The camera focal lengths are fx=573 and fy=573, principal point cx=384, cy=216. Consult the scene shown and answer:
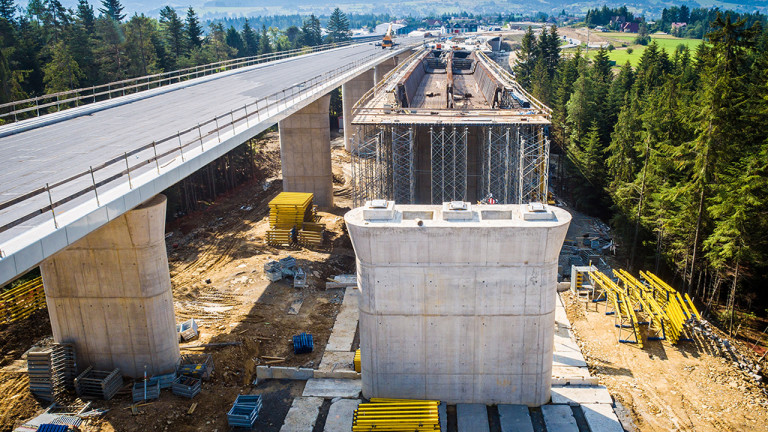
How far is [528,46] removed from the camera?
266ft

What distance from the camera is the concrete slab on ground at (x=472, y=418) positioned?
16891 millimetres

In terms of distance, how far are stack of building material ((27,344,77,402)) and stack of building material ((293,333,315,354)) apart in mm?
7773

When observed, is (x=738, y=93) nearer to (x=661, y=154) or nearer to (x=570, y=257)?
(x=661, y=154)

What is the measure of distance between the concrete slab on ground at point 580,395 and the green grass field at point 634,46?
7275 centimetres

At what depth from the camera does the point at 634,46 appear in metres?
152

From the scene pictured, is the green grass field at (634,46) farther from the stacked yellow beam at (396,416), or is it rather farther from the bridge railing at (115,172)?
the stacked yellow beam at (396,416)

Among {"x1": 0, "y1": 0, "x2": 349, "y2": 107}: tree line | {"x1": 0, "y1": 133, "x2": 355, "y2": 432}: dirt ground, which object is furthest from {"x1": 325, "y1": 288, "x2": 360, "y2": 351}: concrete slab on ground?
{"x1": 0, "y1": 0, "x2": 349, "y2": 107}: tree line

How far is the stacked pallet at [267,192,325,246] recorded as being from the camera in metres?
32.9

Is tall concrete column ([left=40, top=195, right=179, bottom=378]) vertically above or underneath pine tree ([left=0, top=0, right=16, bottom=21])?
underneath

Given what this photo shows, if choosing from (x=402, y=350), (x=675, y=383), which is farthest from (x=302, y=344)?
(x=675, y=383)

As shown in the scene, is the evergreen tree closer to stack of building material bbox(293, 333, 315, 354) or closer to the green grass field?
stack of building material bbox(293, 333, 315, 354)

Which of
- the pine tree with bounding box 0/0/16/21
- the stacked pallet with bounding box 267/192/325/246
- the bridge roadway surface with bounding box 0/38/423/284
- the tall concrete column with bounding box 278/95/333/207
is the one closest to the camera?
the bridge roadway surface with bounding box 0/38/423/284

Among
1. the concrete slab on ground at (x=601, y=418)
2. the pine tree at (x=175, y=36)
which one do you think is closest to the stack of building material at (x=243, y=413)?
the concrete slab on ground at (x=601, y=418)

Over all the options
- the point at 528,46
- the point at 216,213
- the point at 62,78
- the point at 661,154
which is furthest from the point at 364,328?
the point at 528,46
